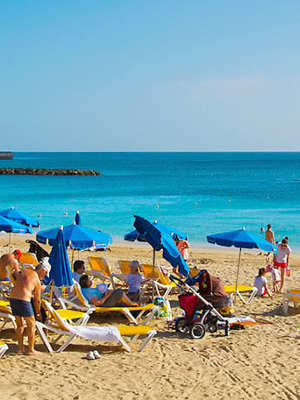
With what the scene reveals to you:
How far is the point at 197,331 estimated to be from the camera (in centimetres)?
823

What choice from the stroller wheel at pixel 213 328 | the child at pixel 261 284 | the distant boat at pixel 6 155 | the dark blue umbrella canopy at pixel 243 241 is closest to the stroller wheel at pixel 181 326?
the stroller wheel at pixel 213 328

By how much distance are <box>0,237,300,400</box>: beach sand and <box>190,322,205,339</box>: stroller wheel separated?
12cm

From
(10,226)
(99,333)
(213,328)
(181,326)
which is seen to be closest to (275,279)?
(213,328)

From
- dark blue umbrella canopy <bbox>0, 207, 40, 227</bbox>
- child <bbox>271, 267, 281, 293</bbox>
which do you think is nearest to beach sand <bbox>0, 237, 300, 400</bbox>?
child <bbox>271, 267, 281, 293</bbox>

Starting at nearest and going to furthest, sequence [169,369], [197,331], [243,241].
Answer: [169,369] → [197,331] → [243,241]

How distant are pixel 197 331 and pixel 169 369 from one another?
4.92ft

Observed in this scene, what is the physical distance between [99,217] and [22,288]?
88.1ft

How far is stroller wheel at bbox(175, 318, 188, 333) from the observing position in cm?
848

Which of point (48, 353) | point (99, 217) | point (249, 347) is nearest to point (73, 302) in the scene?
Answer: point (48, 353)

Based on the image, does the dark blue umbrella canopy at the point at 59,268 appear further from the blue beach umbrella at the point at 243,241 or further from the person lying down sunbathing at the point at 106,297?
the blue beach umbrella at the point at 243,241

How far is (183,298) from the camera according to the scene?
8430 mm

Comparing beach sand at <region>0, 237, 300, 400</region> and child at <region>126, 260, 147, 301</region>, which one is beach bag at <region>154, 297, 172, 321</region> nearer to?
beach sand at <region>0, 237, 300, 400</region>

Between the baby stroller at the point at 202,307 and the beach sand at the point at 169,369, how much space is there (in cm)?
18

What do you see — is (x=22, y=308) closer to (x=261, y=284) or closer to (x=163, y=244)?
(x=163, y=244)
